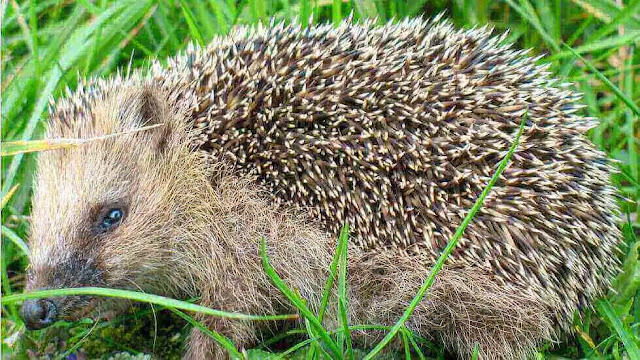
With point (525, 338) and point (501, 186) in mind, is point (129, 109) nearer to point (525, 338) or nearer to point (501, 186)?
point (501, 186)

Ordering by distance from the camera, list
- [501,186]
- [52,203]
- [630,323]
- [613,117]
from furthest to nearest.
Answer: [613,117], [630,323], [52,203], [501,186]

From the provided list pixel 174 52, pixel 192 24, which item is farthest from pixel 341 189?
pixel 174 52

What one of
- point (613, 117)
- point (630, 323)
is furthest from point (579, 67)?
point (630, 323)

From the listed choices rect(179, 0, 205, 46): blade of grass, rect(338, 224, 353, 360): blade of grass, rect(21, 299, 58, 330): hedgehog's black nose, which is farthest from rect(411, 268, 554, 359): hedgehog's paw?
rect(179, 0, 205, 46): blade of grass

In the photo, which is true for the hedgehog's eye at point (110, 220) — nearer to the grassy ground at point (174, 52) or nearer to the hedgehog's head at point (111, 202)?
the hedgehog's head at point (111, 202)

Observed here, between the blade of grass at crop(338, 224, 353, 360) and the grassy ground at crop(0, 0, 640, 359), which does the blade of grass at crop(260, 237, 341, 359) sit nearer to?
the blade of grass at crop(338, 224, 353, 360)

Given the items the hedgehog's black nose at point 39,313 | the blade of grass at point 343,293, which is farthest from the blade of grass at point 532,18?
the hedgehog's black nose at point 39,313
